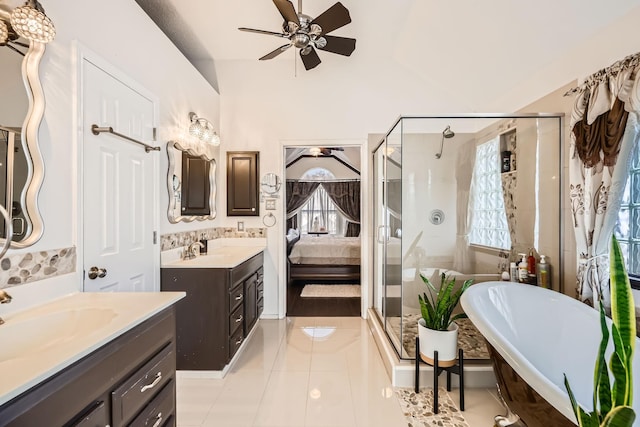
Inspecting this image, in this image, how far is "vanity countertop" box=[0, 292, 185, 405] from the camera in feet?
2.27

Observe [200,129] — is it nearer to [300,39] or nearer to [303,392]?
[300,39]

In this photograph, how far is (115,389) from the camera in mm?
935

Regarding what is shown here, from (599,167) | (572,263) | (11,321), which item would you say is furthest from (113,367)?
(572,263)

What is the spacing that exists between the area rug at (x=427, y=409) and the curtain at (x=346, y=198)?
5654 mm

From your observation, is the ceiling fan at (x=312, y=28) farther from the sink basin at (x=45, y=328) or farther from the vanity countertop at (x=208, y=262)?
the sink basin at (x=45, y=328)

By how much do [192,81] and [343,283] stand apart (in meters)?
3.66

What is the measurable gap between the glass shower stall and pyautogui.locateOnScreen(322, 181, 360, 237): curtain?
426 cm

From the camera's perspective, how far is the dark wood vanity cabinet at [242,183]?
349cm

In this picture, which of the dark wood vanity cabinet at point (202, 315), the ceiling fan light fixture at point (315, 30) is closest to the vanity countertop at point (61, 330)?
the dark wood vanity cabinet at point (202, 315)

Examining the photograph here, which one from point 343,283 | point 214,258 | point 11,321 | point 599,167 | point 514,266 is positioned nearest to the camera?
point 11,321

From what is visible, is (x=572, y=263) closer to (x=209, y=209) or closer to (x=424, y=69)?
(x=424, y=69)

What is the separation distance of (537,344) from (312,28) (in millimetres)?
2596

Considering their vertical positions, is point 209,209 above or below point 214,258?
above

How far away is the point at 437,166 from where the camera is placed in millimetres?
3066
